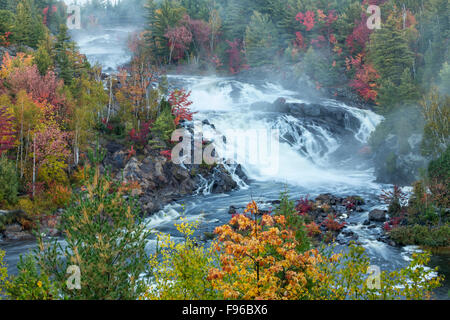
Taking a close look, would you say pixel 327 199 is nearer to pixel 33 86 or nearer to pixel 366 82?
pixel 33 86

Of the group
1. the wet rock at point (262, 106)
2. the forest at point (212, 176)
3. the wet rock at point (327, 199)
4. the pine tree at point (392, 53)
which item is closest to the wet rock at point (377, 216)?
the forest at point (212, 176)

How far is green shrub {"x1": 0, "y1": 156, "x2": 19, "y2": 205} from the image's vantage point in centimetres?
2272

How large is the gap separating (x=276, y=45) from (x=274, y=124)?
89.1ft

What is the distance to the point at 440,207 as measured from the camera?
21.6 m

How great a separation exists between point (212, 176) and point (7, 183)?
14620mm

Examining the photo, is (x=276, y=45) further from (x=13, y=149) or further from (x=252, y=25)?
(x=13, y=149)

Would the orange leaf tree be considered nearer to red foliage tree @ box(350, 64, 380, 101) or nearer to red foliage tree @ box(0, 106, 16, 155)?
red foliage tree @ box(0, 106, 16, 155)

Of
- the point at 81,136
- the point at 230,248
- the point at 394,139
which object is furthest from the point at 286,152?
the point at 230,248

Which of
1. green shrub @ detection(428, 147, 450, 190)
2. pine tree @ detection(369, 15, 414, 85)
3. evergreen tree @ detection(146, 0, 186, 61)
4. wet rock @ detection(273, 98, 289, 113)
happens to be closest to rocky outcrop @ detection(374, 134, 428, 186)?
green shrub @ detection(428, 147, 450, 190)

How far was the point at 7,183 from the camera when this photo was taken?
2300 cm

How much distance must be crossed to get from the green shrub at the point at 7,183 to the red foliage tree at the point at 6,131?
1.50m

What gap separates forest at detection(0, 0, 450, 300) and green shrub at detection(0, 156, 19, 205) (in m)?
0.13

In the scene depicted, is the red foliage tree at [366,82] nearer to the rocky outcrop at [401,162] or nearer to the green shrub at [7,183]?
the rocky outcrop at [401,162]

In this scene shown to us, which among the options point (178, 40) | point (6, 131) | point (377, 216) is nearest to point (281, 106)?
point (377, 216)
